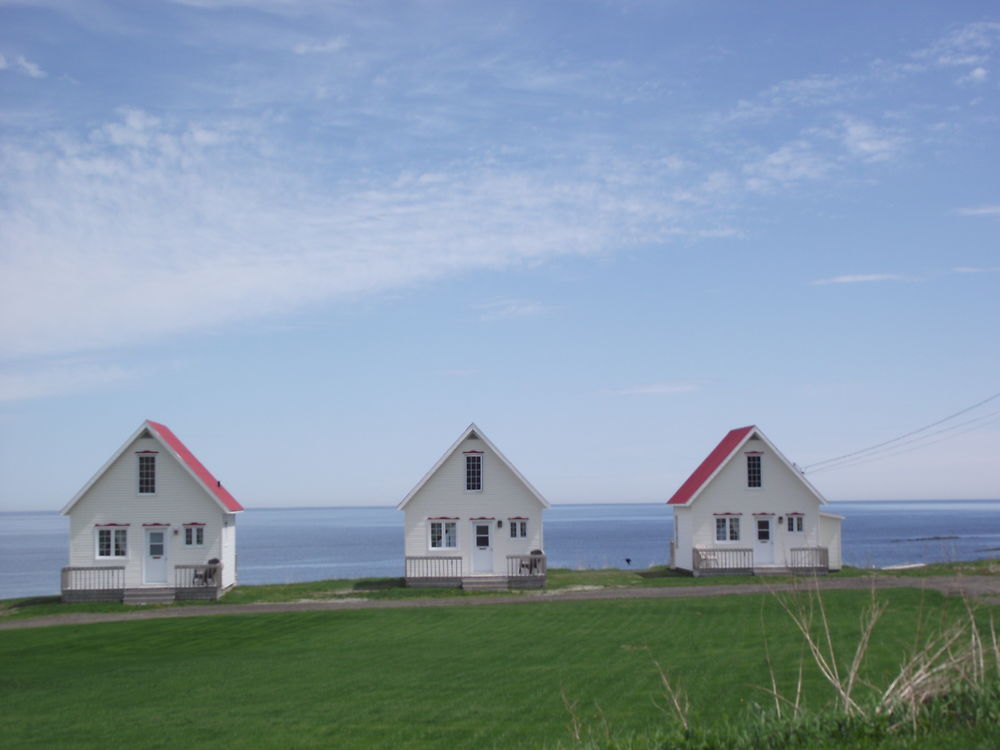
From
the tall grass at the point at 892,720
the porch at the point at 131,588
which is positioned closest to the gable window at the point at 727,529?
the porch at the point at 131,588

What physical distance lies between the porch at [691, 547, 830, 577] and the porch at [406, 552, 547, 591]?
7107 mm

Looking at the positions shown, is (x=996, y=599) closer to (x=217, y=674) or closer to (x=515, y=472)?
(x=515, y=472)

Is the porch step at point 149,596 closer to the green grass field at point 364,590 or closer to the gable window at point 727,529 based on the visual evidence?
the green grass field at point 364,590

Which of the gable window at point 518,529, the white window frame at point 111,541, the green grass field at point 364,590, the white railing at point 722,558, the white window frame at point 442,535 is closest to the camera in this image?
the green grass field at point 364,590

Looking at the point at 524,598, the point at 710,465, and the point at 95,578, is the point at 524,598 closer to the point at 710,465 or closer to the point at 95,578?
the point at 710,465

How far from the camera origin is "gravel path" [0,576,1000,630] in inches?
1298

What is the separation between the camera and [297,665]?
21.7 meters

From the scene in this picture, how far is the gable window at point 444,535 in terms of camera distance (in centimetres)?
4147

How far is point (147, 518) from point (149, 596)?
323 cm

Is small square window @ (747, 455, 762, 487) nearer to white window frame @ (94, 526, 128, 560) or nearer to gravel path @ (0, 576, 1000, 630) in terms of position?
gravel path @ (0, 576, 1000, 630)

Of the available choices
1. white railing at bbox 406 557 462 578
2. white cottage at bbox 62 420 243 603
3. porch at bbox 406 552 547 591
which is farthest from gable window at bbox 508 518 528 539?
white cottage at bbox 62 420 243 603

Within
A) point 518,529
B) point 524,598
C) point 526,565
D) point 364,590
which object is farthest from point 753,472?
point 364,590

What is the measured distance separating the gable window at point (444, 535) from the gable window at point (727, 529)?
38.1 feet

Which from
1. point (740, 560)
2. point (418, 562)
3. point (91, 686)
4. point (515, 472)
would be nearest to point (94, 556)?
point (418, 562)
